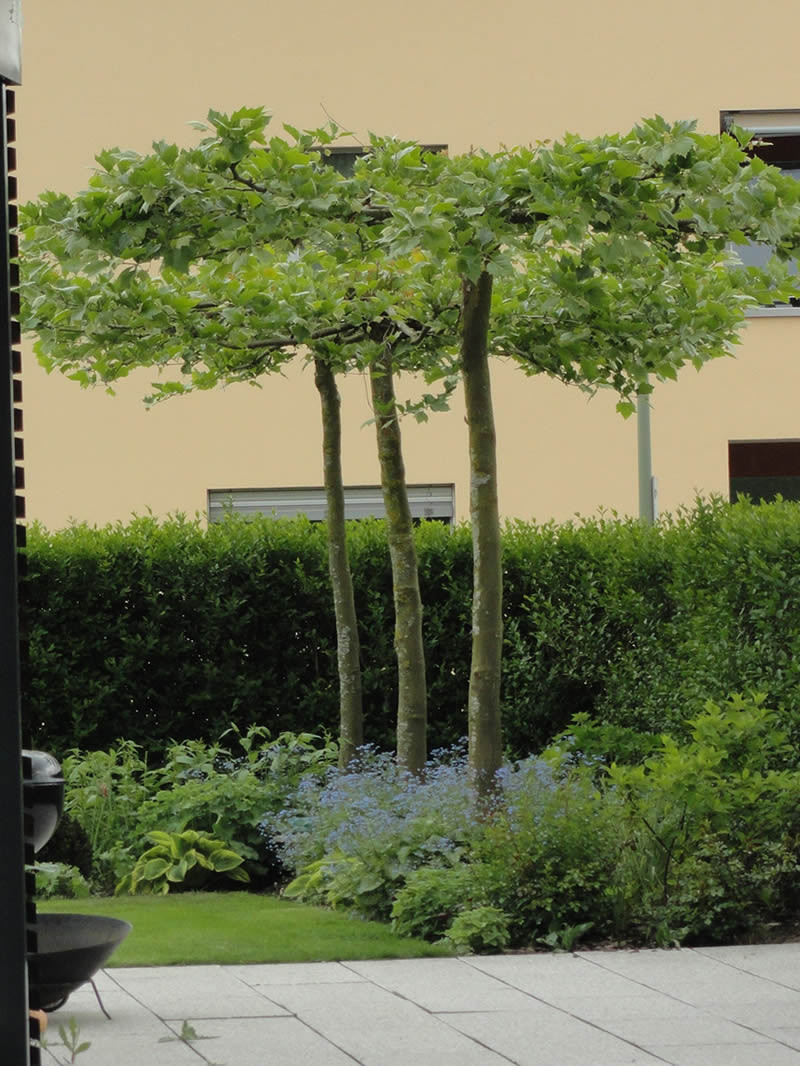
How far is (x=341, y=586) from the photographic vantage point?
32.5 feet

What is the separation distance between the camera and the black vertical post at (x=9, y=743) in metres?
1.76

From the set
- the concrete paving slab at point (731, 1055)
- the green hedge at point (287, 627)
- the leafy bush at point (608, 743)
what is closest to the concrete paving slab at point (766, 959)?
the concrete paving slab at point (731, 1055)

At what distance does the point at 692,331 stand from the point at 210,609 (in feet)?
14.2

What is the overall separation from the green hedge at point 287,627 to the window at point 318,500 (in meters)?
5.75

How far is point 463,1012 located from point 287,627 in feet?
18.9

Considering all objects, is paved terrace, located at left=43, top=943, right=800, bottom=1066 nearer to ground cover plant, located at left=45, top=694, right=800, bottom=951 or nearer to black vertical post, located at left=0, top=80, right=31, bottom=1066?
ground cover plant, located at left=45, top=694, right=800, bottom=951

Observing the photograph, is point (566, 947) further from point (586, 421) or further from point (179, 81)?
point (179, 81)

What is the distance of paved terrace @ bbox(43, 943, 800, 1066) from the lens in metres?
4.88

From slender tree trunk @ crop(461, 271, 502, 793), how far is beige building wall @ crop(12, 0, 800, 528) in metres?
8.95

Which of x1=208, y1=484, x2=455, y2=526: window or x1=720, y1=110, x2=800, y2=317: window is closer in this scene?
x1=208, y1=484, x2=455, y2=526: window

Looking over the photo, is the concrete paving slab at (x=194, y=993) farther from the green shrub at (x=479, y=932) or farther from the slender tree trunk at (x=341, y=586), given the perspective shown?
the slender tree trunk at (x=341, y=586)

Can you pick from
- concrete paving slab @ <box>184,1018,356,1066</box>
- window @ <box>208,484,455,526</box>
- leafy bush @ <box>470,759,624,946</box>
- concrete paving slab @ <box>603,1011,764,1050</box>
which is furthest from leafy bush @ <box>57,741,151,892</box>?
window @ <box>208,484,455,526</box>

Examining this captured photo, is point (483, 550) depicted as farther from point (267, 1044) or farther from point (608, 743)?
point (267, 1044)

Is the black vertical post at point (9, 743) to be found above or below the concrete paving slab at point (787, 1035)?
above
